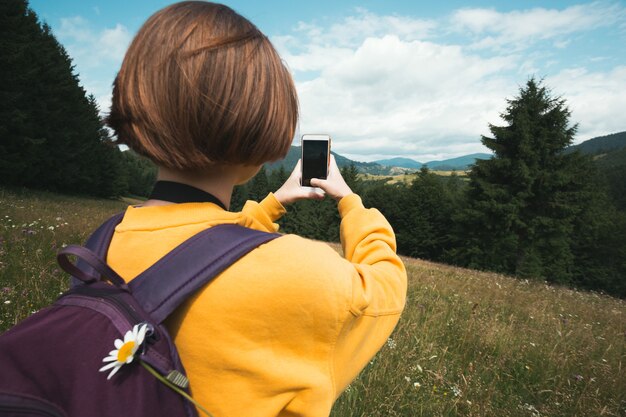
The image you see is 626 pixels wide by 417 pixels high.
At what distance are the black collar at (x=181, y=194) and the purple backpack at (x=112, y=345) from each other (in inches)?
6.7

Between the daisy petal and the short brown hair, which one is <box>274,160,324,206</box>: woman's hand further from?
the daisy petal

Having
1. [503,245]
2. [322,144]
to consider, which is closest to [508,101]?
[503,245]

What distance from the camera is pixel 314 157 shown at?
1610 mm

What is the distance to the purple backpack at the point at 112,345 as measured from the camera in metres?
0.63

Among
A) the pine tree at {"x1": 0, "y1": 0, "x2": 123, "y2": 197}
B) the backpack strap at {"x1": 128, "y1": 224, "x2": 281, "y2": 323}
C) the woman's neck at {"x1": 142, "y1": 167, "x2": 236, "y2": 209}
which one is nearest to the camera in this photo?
the backpack strap at {"x1": 128, "y1": 224, "x2": 281, "y2": 323}

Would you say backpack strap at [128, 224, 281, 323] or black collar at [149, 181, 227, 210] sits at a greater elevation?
black collar at [149, 181, 227, 210]

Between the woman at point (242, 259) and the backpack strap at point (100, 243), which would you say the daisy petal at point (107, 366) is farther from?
the backpack strap at point (100, 243)

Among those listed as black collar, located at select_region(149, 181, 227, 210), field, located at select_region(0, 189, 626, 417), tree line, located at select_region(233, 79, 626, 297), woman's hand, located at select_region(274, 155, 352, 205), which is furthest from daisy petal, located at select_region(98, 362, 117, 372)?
tree line, located at select_region(233, 79, 626, 297)

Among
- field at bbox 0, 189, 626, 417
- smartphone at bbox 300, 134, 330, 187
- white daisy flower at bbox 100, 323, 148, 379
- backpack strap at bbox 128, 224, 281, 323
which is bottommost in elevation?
field at bbox 0, 189, 626, 417

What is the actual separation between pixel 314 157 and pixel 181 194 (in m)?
0.79

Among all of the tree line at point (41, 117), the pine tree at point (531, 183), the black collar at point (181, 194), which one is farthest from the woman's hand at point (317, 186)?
the pine tree at point (531, 183)

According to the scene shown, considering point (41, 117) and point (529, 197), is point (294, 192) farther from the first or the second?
point (41, 117)

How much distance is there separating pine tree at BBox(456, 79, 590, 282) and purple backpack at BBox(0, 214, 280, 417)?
25.8m

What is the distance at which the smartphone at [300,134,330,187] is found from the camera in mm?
1536
